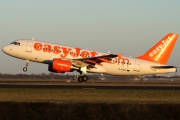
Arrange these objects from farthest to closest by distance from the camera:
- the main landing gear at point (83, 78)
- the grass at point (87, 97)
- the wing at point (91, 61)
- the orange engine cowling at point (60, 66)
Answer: the main landing gear at point (83, 78), the wing at point (91, 61), the orange engine cowling at point (60, 66), the grass at point (87, 97)

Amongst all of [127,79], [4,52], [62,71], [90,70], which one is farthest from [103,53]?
[127,79]

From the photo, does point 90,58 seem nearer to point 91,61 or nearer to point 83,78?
point 91,61

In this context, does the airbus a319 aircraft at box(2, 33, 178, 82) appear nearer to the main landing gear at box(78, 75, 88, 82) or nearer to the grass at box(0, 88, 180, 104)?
the main landing gear at box(78, 75, 88, 82)

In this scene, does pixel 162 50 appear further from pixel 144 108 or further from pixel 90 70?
pixel 144 108

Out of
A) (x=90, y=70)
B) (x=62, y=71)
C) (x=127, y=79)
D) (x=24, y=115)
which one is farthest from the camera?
(x=127, y=79)

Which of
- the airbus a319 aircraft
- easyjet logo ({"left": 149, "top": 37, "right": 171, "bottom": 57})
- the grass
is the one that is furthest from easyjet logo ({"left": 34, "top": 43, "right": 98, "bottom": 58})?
the grass

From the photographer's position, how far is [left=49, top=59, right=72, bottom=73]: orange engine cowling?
5300 centimetres

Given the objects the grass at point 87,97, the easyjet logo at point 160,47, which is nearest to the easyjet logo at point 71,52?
the easyjet logo at point 160,47

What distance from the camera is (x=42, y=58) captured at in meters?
54.2

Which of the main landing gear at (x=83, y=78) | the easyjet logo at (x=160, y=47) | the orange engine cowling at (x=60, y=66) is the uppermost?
the easyjet logo at (x=160, y=47)

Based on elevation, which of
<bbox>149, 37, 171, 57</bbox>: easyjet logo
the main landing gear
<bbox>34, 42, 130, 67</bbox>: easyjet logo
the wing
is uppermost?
<bbox>149, 37, 171, 57</bbox>: easyjet logo

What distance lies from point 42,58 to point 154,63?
49.8 feet

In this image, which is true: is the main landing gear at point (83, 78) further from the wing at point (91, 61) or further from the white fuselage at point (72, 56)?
the white fuselage at point (72, 56)

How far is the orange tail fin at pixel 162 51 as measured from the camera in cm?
6034
